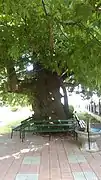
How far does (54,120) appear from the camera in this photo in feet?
38.4

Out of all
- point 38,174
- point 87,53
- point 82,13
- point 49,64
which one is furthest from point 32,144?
point 82,13

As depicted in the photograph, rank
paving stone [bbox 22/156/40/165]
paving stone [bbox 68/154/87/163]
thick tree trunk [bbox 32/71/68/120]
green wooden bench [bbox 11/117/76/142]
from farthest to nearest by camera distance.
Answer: thick tree trunk [bbox 32/71/68/120] < green wooden bench [bbox 11/117/76/142] < paving stone [bbox 68/154/87/163] < paving stone [bbox 22/156/40/165]

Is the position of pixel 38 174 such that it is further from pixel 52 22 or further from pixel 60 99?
pixel 60 99

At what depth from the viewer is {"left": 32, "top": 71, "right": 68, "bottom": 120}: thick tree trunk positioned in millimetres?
12148

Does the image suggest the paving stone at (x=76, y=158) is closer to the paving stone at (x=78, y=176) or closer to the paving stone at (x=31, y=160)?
the paving stone at (x=31, y=160)

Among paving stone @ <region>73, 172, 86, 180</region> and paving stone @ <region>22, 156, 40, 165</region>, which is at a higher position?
paving stone @ <region>22, 156, 40, 165</region>

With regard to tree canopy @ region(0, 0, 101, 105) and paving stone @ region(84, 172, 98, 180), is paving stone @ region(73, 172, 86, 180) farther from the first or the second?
tree canopy @ region(0, 0, 101, 105)

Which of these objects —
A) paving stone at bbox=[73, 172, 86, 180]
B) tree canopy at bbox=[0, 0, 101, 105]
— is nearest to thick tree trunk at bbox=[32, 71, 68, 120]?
tree canopy at bbox=[0, 0, 101, 105]

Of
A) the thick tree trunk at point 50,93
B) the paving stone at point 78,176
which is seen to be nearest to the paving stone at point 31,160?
the paving stone at point 78,176

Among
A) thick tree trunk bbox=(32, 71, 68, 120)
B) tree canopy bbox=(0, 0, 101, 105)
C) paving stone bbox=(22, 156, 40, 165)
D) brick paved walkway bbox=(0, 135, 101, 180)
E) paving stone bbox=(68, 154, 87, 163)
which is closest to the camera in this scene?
tree canopy bbox=(0, 0, 101, 105)

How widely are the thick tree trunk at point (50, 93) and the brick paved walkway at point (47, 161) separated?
161 centimetres

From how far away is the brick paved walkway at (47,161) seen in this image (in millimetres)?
6141

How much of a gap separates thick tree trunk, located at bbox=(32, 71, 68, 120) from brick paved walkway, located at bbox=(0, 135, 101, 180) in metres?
1.61

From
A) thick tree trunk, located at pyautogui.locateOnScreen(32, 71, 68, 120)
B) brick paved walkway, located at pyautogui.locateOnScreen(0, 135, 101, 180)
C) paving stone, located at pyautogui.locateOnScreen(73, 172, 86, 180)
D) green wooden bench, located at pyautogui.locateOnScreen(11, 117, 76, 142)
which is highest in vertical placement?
thick tree trunk, located at pyautogui.locateOnScreen(32, 71, 68, 120)
